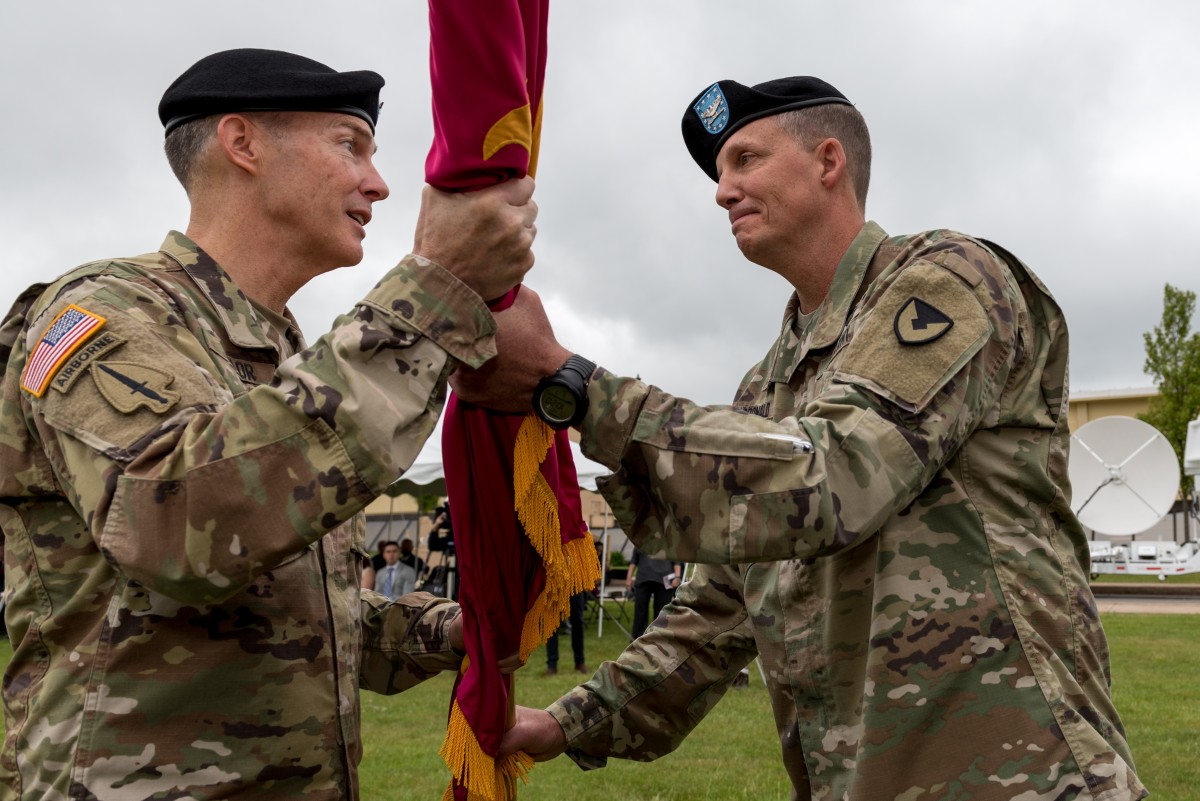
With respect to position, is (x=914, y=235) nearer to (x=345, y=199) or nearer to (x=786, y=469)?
(x=786, y=469)

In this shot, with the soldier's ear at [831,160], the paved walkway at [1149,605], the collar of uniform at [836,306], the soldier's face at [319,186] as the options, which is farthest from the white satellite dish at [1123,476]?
the soldier's face at [319,186]

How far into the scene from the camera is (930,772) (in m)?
2.51

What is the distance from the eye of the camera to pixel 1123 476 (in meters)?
24.9

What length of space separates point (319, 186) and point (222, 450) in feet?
3.92

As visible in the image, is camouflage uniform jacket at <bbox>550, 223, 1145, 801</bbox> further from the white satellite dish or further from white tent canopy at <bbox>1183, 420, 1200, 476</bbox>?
white tent canopy at <bbox>1183, 420, 1200, 476</bbox>

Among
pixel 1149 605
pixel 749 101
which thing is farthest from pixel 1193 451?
pixel 749 101

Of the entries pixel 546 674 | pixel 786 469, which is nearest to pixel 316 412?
pixel 786 469

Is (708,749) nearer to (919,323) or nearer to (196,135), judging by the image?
(919,323)

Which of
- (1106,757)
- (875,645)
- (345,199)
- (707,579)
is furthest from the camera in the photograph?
(707,579)

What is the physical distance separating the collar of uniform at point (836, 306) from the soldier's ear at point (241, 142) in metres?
1.56

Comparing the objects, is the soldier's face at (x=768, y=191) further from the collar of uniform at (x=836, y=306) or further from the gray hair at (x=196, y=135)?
the gray hair at (x=196, y=135)

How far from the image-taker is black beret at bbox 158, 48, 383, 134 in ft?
9.06

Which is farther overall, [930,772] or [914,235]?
[914,235]

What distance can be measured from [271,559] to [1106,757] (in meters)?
1.87
